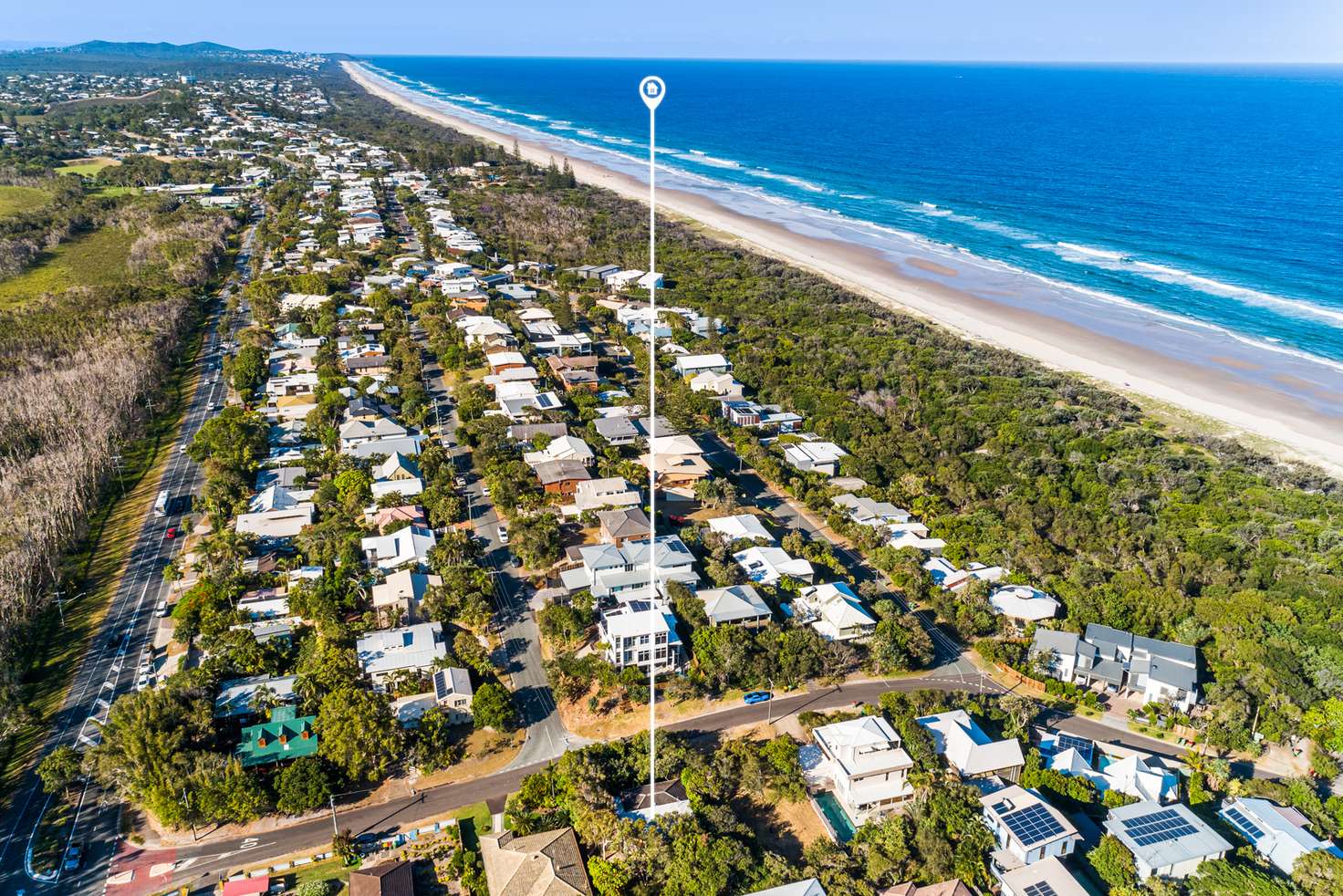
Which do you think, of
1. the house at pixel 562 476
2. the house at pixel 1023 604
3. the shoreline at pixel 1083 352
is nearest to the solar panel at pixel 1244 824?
the house at pixel 1023 604


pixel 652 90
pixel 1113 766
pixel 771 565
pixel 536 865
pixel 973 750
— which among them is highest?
pixel 652 90

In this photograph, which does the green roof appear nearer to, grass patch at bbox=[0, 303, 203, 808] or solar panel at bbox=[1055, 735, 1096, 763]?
grass patch at bbox=[0, 303, 203, 808]

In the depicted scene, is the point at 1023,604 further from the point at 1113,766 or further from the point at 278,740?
the point at 278,740

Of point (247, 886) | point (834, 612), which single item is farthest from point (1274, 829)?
point (247, 886)

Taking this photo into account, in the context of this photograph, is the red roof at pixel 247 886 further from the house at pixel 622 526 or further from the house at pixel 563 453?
the house at pixel 563 453

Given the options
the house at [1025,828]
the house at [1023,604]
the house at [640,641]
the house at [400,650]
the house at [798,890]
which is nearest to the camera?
the house at [798,890]

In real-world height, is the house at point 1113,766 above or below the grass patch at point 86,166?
below
